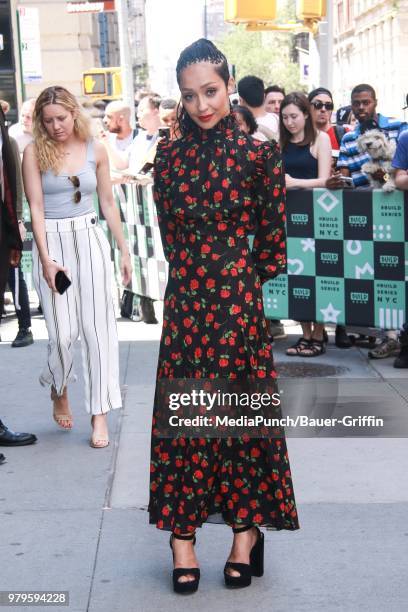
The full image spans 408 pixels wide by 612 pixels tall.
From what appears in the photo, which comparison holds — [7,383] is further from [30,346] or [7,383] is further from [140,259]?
[140,259]

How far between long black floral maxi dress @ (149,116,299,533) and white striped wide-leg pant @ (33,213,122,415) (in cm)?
202

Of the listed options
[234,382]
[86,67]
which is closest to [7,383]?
[234,382]

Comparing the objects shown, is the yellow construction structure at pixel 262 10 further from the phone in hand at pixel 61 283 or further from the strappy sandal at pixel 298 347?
the phone in hand at pixel 61 283

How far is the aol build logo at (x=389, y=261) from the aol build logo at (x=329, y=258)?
1.33 ft

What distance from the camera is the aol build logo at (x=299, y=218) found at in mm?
8523

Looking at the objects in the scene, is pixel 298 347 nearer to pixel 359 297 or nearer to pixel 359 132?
pixel 359 297

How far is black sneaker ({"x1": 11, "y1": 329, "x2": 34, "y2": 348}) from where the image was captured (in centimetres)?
927

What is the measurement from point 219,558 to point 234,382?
2.66 feet

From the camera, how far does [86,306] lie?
6.14 m

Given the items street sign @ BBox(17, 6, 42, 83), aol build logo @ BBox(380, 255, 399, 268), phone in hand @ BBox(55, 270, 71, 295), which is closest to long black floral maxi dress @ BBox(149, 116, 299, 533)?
phone in hand @ BBox(55, 270, 71, 295)

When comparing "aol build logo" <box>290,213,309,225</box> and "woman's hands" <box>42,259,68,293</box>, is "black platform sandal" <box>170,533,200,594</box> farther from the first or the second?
"aol build logo" <box>290,213,309,225</box>

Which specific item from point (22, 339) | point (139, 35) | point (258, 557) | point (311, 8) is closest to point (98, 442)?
point (258, 557)

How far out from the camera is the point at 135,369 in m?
8.26

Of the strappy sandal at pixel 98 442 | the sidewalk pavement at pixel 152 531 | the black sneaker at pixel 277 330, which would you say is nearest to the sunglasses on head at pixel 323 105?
the black sneaker at pixel 277 330
